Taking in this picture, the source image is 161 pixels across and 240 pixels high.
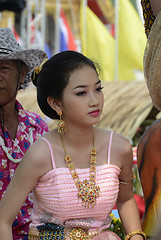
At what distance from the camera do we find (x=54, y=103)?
66.5 inches

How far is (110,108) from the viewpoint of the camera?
12.4 ft

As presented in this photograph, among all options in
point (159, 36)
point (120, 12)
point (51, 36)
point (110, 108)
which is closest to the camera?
point (159, 36)

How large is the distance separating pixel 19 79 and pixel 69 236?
2.76 feet

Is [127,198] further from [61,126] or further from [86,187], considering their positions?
[61,126]

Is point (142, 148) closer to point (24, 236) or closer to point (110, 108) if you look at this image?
point (24, 236)

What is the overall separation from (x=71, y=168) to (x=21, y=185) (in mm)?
181

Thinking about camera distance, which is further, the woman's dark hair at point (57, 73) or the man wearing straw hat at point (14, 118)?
the man wearing straw hat at point (14, 118)

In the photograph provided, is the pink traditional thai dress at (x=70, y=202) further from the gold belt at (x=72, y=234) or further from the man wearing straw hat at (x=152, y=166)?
the man wearing straw hat at (x=152, y=166)

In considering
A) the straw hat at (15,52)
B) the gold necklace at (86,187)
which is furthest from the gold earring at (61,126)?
the straw hat at (15,52)

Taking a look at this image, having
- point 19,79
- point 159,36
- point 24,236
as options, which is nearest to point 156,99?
point 159,36

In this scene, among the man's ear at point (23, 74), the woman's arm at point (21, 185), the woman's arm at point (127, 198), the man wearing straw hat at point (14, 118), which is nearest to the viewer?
the woman's arm at point (21, 185)

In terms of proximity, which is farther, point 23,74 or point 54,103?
point 23,74

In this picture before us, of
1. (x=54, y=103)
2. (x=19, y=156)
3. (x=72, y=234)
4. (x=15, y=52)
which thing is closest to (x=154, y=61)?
(x=54, y=103)

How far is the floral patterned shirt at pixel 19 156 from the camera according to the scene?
2096mm
